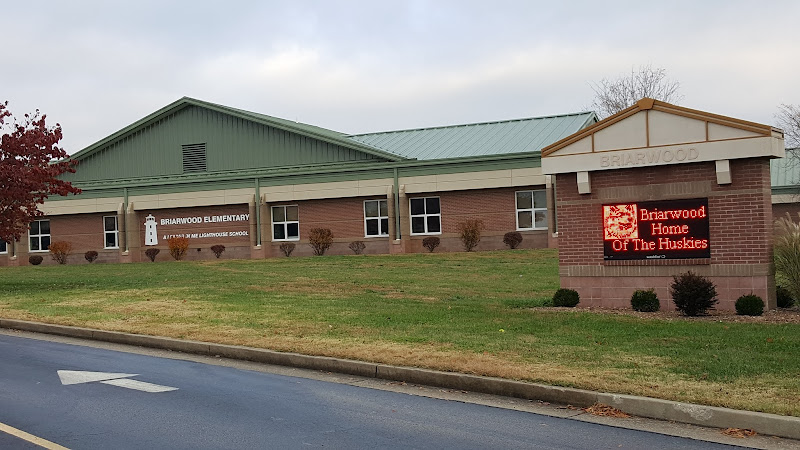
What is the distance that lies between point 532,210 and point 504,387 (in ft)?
101

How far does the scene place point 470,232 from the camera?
40.3 metres

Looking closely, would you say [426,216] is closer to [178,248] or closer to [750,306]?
[178,248]

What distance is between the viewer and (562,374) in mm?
10453

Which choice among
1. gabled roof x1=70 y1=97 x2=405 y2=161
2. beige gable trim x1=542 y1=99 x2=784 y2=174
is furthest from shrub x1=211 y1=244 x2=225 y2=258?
beige gable trim x1=542 y1=99 x2=784 y2=174

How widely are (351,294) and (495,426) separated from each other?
1377cm

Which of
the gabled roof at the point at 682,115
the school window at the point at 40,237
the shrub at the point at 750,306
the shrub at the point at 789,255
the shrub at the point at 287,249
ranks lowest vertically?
the shrub at the point at 750,306

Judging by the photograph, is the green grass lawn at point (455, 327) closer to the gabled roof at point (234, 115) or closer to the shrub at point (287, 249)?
the shrub at point (287, 249)

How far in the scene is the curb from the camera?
8359mm

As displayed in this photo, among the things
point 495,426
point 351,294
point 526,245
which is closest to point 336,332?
point 495,426

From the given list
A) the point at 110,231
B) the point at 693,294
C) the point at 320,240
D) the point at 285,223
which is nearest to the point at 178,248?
the point at 110,231

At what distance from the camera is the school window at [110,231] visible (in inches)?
1909

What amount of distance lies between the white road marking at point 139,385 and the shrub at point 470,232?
2973cm

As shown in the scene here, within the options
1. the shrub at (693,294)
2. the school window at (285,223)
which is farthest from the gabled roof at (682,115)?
the school window at (285,223)

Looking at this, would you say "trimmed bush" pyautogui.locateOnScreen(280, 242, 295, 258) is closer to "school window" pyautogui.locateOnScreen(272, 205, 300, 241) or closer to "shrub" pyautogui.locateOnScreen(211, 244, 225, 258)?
"school window" pyautogui.locateOnScreen(272, 205, 300, 241)
